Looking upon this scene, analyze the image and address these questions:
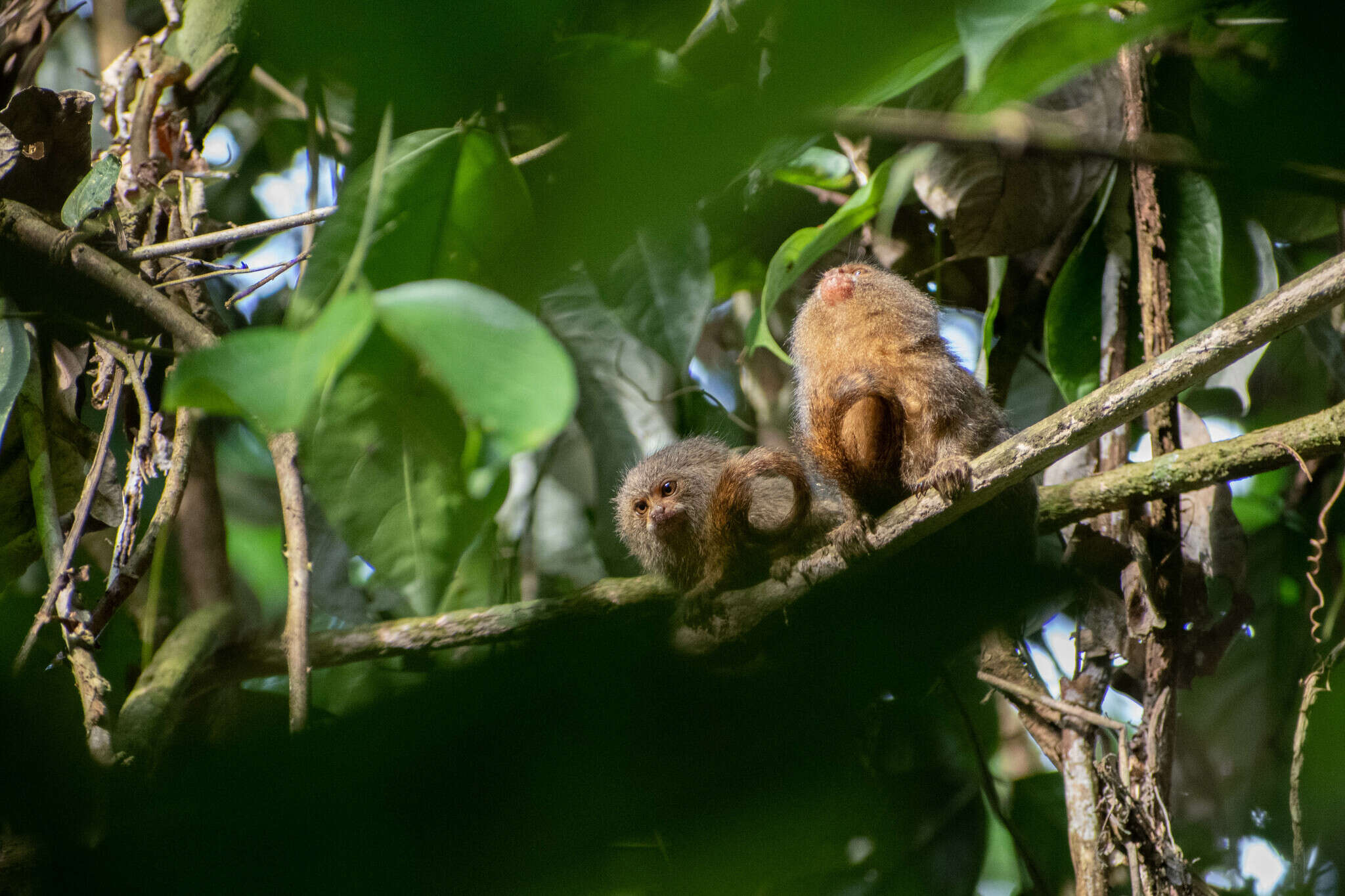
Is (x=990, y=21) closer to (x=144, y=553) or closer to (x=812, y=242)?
(x=144, y=553)

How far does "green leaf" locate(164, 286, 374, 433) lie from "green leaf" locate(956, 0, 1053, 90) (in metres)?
0.34

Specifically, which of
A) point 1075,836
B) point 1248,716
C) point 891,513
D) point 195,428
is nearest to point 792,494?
point 891,513

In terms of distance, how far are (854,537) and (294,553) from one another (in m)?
1.09

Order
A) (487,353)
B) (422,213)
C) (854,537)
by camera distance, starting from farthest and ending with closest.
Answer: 1. (854,537)
2. (422,213)
3. (487,353)

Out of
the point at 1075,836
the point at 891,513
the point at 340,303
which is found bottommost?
the point at 1075,836

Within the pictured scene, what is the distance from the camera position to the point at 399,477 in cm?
183

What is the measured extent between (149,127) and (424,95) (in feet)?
9.56

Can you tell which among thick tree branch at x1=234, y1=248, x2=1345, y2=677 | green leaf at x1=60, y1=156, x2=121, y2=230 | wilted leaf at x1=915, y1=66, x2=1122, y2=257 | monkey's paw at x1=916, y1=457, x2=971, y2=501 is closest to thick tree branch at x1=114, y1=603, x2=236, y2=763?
thick tree branch at x1=234, y1=248, x2=1345, y2=677

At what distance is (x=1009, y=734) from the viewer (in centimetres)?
334

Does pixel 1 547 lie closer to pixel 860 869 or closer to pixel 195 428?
pixel 195 428

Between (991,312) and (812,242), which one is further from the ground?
(812,242)

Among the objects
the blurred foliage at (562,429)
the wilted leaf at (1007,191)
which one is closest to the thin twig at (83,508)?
the blurred foliage at (562,429)

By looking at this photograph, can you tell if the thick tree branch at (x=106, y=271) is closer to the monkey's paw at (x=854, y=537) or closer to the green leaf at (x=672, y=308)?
the green leaf at (x=672, y=308)

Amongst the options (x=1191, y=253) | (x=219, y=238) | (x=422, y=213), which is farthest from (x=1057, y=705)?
(x=219, y=238)
